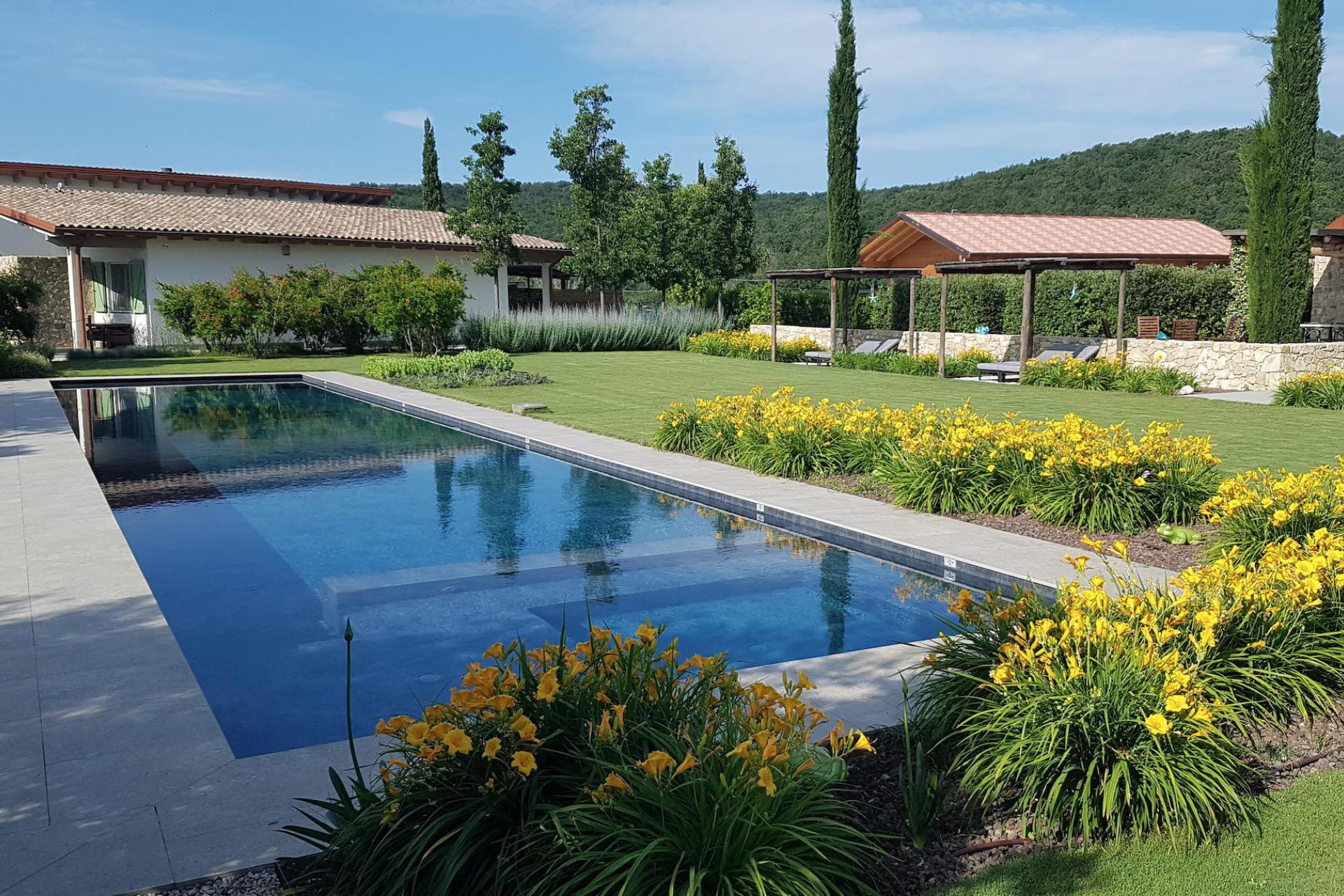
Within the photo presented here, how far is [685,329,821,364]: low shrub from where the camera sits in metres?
25.4

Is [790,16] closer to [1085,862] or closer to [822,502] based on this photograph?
[822,502]

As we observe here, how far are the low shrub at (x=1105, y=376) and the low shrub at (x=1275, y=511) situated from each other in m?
11.7

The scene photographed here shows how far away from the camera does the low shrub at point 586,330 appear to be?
2691cm

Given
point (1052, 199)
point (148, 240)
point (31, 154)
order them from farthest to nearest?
point (1052, 199)
point (31, 154)
point (148, 240)

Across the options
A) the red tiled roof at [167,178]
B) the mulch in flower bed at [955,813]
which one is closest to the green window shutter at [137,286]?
the red tiled roof at [167,178]

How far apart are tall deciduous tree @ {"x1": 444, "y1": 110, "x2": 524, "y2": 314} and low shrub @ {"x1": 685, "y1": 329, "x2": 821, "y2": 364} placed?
613 cm

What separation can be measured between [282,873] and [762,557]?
191 inches

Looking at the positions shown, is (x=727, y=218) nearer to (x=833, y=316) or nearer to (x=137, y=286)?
(x=833, y=316)

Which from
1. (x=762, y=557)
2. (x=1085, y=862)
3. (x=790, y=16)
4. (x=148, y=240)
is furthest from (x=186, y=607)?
(x=148, y=240)

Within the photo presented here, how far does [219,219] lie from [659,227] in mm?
12497

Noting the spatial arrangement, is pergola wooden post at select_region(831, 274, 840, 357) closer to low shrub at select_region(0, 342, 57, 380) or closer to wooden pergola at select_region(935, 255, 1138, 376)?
wooden pergola at select_region(935, 255, 1138, 376)

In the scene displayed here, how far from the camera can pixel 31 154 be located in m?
37.5

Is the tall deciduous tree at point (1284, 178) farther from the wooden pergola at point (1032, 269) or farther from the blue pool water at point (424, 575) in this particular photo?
the blue pool water at point (424, 575)

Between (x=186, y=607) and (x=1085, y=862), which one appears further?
(x=186, y=607)
